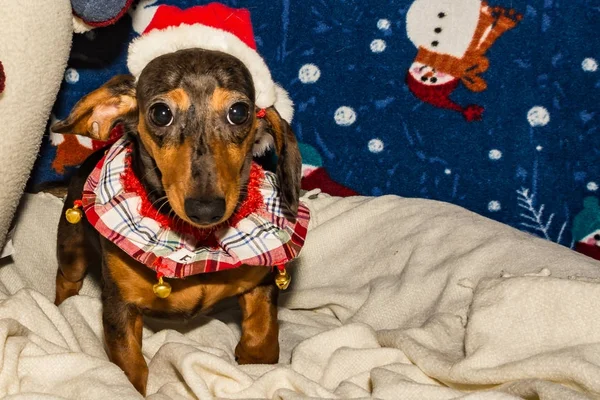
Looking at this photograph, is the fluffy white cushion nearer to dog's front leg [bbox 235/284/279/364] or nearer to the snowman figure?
dog's front leg [bbox 235/284/279/364]

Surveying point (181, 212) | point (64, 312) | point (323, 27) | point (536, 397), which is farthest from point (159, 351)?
point (323, 27)

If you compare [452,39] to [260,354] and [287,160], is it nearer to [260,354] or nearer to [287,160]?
[287,160]

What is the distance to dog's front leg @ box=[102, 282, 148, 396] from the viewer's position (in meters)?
2.09

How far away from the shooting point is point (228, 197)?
72.7 inches

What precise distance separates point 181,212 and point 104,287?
0.46 metres

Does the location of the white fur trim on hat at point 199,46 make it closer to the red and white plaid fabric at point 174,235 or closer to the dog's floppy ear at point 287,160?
the dog's floppy ear at point 287,160

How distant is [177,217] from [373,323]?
0.77 metres

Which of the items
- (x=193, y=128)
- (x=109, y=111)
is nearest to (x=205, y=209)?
(x=193, y=128)

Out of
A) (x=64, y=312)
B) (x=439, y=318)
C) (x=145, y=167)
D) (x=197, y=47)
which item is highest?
(x=197, y=47)

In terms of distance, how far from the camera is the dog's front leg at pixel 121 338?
2092mm

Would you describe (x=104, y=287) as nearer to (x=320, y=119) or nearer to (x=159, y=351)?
(x=159, y=351)

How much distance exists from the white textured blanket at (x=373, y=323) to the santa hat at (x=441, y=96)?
1.11 feet

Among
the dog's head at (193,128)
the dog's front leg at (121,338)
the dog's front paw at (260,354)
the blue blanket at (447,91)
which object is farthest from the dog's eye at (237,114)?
the blue blanket at (447,91)

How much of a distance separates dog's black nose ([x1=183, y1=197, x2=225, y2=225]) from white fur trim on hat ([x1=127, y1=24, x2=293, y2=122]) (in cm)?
43
